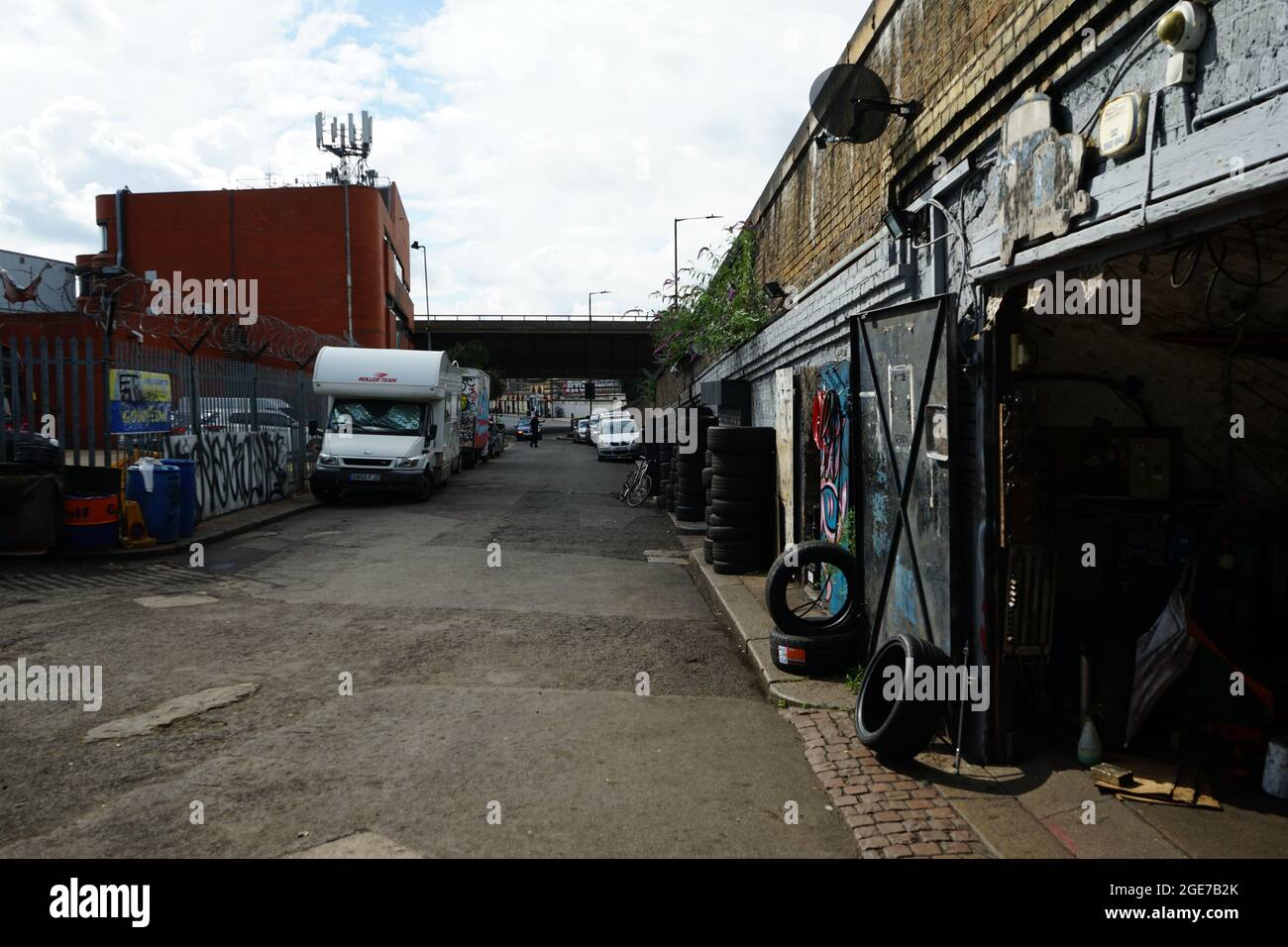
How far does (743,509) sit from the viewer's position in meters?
10.2

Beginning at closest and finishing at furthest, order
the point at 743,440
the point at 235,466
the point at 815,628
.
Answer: the point at 815,628 → the point at 743,440 → the point at 235,466

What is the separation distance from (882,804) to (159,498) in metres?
10.6

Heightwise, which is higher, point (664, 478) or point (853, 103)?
point (853, 103)

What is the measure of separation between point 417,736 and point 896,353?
376 centimetres

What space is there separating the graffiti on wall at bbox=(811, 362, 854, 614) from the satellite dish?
183cm

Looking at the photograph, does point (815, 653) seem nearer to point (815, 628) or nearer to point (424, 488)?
point (815, 628)

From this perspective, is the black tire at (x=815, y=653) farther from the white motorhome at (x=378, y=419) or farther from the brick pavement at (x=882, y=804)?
the white motorhome at (x=378, y=419)

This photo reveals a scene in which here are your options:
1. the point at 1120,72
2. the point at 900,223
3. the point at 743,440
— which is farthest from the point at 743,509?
the point at 1120,72

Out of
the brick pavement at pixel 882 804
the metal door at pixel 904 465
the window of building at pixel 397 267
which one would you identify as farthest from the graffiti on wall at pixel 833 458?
the window of building at pixel 397 267

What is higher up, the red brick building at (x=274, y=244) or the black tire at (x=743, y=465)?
the red brick building at (x=274, y=244)

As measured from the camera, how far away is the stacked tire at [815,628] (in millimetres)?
6324

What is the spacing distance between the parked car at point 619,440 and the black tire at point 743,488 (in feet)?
72.5

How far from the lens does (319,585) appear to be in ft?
32.4
